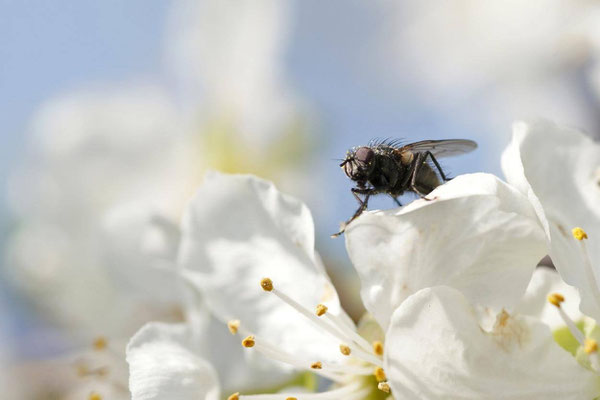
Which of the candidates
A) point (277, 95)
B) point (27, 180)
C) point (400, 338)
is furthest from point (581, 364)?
point (27, 180)

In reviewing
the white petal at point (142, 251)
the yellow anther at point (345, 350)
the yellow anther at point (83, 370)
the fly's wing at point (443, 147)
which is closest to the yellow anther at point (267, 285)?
the yellow anther at point (345, 350)

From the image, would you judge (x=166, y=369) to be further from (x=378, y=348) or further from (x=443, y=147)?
(x=443, y=147)

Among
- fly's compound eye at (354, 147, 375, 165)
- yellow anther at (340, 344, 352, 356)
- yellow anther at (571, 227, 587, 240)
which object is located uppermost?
fly's compound eye at (354, 147, 375, 165)

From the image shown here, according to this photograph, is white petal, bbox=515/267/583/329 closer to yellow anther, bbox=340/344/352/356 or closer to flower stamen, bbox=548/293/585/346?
flower stamen, bbox=548/293/585/346

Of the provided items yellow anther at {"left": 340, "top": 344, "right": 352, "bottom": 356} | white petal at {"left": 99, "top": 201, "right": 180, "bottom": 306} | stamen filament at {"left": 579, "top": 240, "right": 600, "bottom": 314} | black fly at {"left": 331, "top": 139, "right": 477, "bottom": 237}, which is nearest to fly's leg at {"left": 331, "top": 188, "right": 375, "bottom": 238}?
black fly at {"left": 331, "top": 139, "right": 477, "bottom": 237}

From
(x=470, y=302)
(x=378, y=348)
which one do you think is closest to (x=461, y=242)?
(x=470, y=302)

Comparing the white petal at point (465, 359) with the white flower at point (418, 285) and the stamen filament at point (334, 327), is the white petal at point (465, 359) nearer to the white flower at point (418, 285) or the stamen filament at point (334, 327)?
the white flower at point (418, 285)

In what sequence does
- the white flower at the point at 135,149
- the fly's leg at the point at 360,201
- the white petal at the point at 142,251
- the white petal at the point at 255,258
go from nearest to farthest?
the fly's leg at the point at 360,201, the white petal at the point at 255,258, the white petal at the point at 142,251, the white flower at the point at 135,149

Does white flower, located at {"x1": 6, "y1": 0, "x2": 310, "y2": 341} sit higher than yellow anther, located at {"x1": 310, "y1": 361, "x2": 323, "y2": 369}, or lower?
higher
